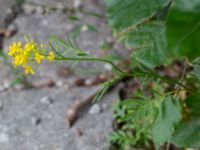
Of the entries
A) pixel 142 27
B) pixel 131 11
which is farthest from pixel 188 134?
pixel 131 11

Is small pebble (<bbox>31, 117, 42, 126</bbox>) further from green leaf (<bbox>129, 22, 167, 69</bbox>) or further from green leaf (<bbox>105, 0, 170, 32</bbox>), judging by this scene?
green leaf (<bbox>105, 0, 170, 32</bbox>)

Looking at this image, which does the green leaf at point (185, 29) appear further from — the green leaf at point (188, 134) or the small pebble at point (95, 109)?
the small pebble at point (95, 109)

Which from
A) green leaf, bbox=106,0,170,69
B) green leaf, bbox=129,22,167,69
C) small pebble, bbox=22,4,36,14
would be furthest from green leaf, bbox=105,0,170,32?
small pebble, bbox=22,4,36,14

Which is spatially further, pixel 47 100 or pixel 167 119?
pixel 47 100

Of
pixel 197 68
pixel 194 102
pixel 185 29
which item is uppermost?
pixel 185 29

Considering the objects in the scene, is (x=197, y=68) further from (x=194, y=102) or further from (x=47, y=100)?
(x=47, y=100)

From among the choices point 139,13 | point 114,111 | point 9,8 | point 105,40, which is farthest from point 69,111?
point 139,13
